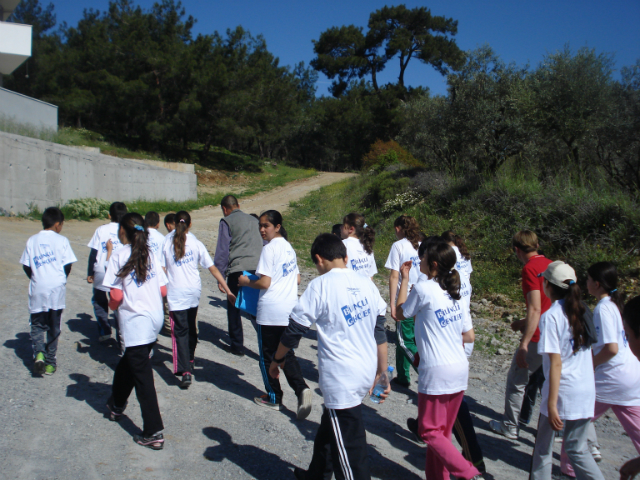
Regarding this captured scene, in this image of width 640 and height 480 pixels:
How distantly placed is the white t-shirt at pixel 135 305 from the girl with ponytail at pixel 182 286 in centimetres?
100

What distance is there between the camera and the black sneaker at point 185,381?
15.1ft

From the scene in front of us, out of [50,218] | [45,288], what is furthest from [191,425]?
[50,218]

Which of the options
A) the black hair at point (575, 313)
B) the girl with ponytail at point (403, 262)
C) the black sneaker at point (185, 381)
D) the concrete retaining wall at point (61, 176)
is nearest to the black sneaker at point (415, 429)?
the girl with ponytail at point (403, 262)

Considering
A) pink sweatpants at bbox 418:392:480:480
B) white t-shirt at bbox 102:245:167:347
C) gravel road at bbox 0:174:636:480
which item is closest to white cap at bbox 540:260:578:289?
pink sweatpants at bbox 418:392:480:480

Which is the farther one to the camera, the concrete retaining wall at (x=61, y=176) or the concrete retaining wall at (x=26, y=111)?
the concrete retaining wall at (x=26, y=111)

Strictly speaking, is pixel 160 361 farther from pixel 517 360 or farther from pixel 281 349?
pixel 517 360

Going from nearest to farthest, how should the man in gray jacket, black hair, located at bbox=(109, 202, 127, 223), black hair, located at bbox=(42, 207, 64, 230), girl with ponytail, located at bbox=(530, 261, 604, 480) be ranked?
1. girl with ponytail, located at bbox=(530, 261, 604, 480)
2. black hair, located at bbox=(42, 207, 64, 230)
3. black hair, located at bbox=(109, 202, 127, 223)
4. the man in gray jacket

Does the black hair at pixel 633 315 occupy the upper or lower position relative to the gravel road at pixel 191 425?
upper

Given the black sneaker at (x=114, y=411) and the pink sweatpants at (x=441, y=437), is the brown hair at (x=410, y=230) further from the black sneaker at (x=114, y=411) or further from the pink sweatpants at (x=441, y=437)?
the black sneaker at (x=114, y=411)

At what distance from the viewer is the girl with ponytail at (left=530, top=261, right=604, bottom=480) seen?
2885 mm

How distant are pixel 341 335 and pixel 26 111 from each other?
21.8 meters

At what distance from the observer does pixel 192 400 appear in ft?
14.5

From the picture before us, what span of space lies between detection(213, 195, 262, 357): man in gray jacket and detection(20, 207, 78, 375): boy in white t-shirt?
1811mm

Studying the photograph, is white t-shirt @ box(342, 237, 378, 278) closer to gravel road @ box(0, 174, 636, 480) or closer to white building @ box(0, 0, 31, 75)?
gravel road @ box(0, 174, 636, 480)
